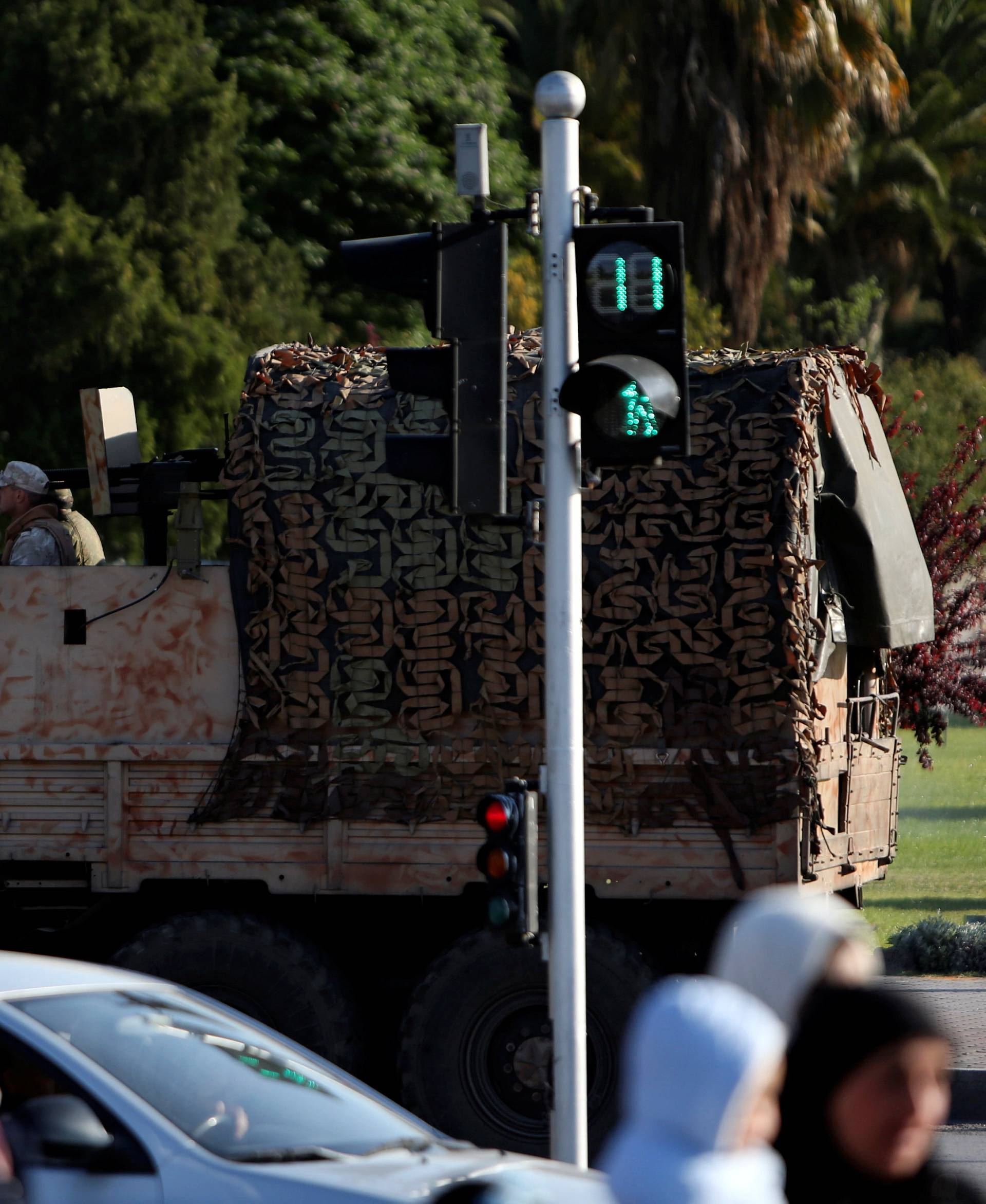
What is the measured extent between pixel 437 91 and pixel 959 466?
12.7 m

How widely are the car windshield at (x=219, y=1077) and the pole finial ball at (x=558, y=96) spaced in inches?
132

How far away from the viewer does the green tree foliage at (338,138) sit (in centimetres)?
2414

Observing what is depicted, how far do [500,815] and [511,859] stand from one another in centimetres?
16

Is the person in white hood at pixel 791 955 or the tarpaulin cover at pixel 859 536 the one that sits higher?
the tarpaulin cover at pixel 859 536

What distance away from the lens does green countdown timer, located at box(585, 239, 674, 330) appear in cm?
606

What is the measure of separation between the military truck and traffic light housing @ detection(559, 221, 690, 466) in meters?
1.47

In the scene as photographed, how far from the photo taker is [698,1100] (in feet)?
7.91

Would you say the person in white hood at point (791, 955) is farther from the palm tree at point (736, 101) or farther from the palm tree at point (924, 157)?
the palm tree at point (924, 157)

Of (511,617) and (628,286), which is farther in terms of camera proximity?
(511,617)

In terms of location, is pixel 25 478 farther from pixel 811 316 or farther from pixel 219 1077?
pixel 811 316

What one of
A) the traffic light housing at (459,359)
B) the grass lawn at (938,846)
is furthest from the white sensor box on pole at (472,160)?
the grass lawn at (938,846)

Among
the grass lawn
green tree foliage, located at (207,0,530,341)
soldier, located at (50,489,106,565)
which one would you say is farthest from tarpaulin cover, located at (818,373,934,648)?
green tree foliage, located at (207,0,530,341)

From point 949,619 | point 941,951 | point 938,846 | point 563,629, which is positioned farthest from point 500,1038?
point 938,846

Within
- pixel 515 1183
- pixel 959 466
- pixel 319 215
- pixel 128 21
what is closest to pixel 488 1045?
pixel 515 1183
